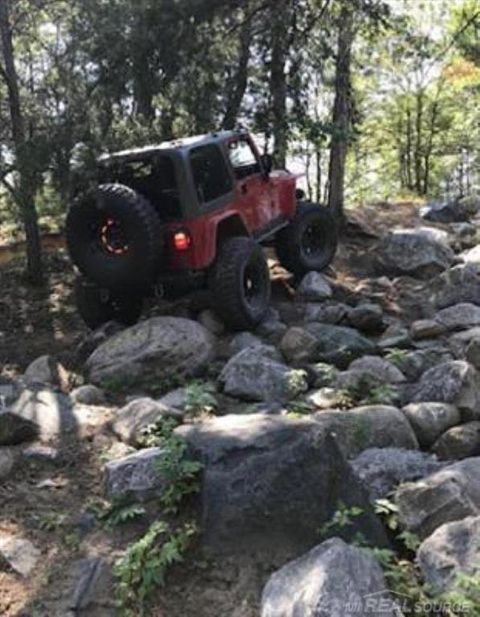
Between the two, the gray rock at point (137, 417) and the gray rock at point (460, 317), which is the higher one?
the gray rock at point (460, 317)

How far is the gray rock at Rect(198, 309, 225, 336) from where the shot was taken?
7707 mm

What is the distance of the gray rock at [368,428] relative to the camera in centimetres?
471

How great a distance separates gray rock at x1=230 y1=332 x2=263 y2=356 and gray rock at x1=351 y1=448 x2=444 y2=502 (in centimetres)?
291

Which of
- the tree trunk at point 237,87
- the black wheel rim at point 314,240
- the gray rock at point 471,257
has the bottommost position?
the gray rock at point 471,257

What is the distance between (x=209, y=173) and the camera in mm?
7680

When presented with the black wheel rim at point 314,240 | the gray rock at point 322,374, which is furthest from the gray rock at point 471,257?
the gray rock at point 322,374

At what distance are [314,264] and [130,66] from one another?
3.46 metres

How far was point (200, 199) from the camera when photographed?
24.3ft

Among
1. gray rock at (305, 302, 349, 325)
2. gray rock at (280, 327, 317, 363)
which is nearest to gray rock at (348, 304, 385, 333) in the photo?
gray rock at (305, 302, 349, 325)

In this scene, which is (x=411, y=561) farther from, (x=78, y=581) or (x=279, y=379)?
(x=279, y=379)

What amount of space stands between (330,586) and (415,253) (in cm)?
801

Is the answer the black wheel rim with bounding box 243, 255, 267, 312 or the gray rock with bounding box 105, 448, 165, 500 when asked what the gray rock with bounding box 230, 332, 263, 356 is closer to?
the black wheel rim with bounding box 243, 255, 267, 312

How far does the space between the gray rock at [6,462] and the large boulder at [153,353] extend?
1.97m

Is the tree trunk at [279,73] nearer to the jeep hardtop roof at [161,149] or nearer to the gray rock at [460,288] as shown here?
the jeep hardtop roof at [161,149]
